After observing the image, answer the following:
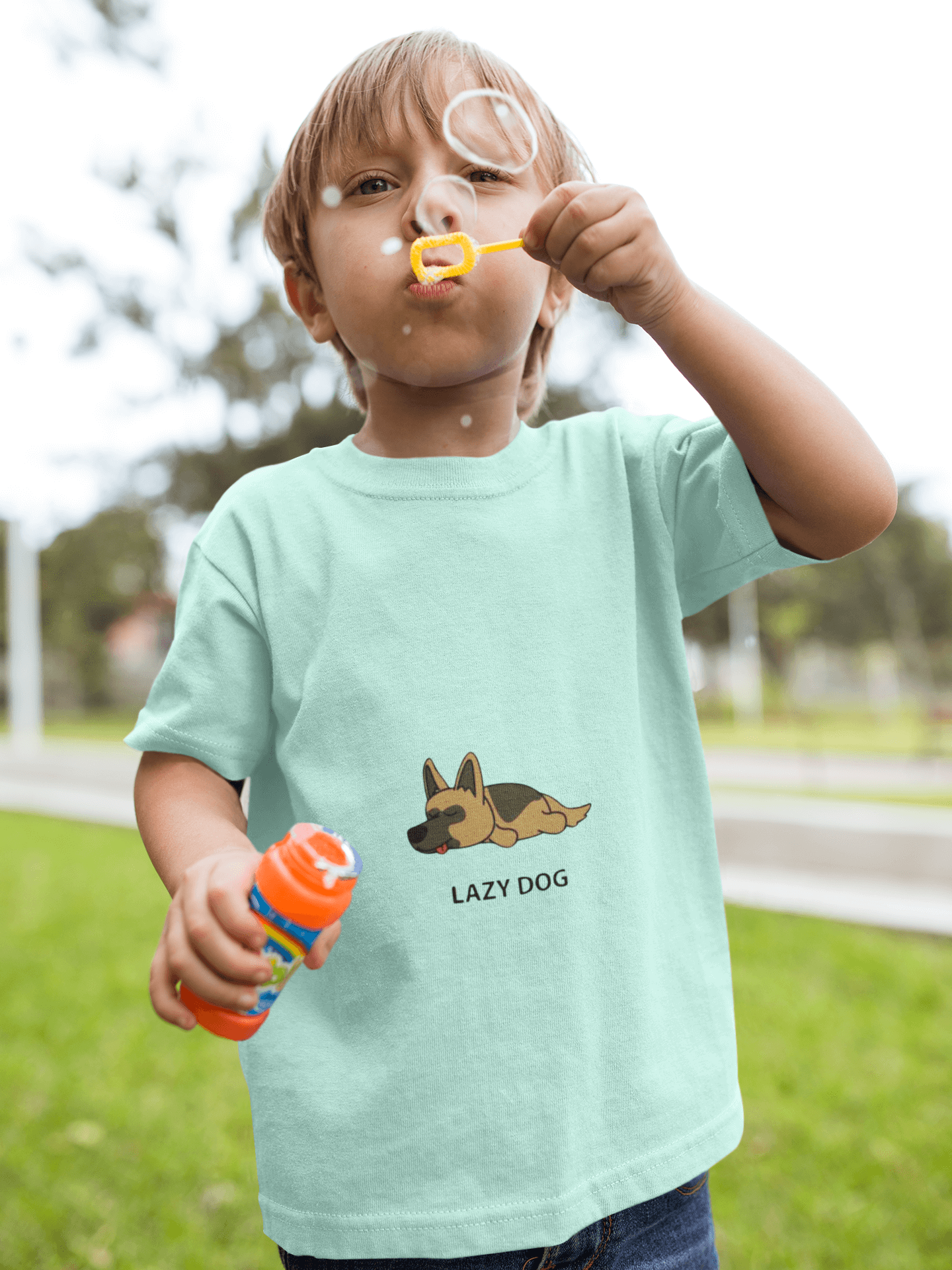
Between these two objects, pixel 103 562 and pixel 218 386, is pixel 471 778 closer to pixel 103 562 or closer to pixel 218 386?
pixel 218 386

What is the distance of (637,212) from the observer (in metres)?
0.82

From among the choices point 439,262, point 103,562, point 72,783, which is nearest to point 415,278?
point 439,262

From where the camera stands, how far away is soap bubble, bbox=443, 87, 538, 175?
0.89 metres

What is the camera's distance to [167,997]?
0.72 meters

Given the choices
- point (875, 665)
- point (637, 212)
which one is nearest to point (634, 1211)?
point (637, 212)

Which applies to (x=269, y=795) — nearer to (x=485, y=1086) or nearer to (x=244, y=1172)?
(x=485, y=1086)

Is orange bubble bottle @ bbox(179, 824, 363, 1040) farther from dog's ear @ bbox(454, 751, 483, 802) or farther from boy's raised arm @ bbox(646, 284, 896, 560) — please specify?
boy's raised arm @ bbox(646, 284, 896, 560)

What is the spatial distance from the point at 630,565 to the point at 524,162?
0.37 metres

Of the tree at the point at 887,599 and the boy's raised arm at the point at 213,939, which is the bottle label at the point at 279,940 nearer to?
the boy's raised arm at the point at 213,939

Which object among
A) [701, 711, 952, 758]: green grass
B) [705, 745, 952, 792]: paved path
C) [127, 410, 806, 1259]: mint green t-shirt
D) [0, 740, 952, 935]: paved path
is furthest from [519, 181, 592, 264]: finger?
[701, 711, 952, 758]: green grass

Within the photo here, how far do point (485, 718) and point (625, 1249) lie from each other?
1.54 feet

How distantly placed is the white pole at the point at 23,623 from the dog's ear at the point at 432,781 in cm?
787

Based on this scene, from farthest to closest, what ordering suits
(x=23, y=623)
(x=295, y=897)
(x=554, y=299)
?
1. (x=23, y=623)
2. (x=554, y=299)
3. (x=295, y=897)

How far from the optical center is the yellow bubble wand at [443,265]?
846 millimetres
